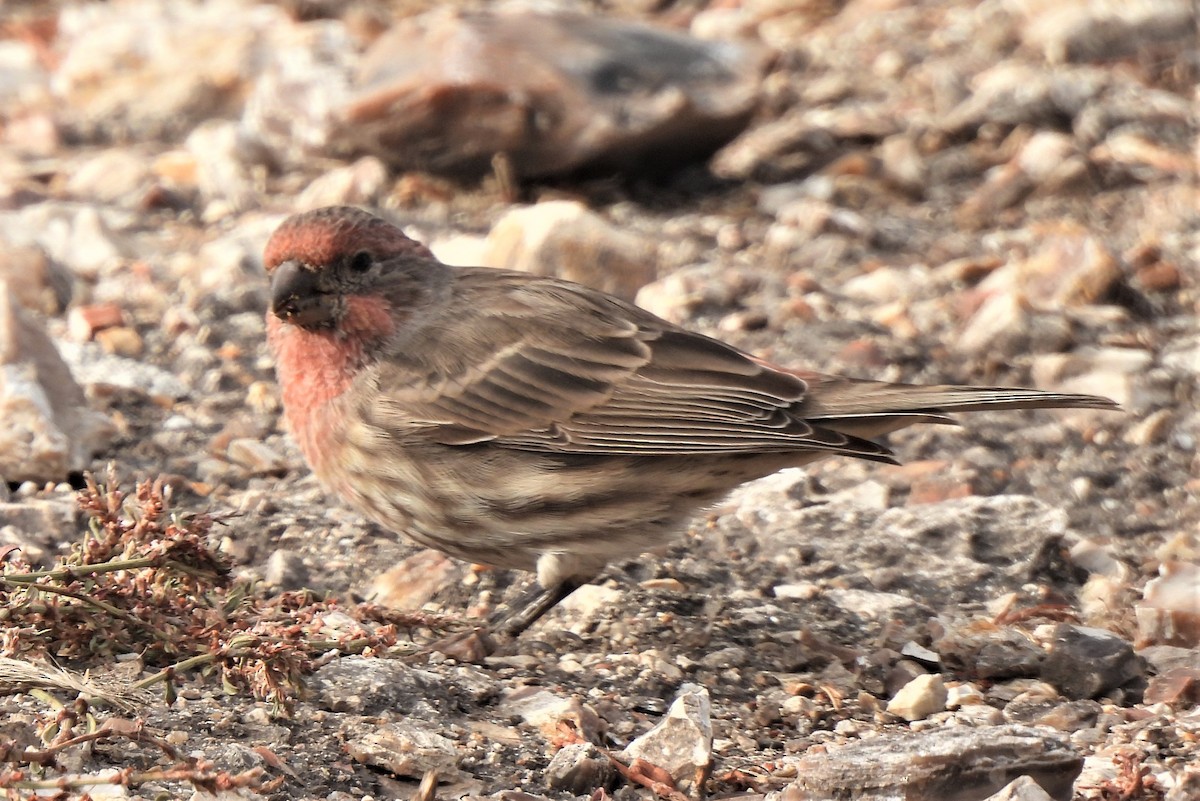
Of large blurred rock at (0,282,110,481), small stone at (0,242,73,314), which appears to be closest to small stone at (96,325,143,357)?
small stone at (0,242,73,314)

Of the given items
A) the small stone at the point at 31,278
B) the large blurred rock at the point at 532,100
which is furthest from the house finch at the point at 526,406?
the large blurred rock at the point at 532,100

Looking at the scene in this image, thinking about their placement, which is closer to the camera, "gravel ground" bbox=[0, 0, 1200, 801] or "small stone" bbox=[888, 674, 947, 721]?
"gravel ground" bbox=[0, 0, 1200, 801]

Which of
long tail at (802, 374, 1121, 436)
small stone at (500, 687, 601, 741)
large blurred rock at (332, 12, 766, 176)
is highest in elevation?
large blurred rock at (332, 12, 766, 176)

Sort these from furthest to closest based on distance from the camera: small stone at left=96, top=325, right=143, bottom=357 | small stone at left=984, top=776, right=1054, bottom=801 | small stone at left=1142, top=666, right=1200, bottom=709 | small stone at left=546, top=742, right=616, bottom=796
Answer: small stone at left=96, top=325, right=143, bottom=357 → small stone at left=1142, top=666, right=1200, bottom=709 → small stone at left=546, top=742, right=616, bottom=796 → small stone at left=984, top=776, right=1054, bottom=801

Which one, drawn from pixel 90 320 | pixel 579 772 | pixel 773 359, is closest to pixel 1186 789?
pixel 579 772

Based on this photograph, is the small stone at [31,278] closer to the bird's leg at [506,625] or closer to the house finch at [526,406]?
the house finch at [526,406]

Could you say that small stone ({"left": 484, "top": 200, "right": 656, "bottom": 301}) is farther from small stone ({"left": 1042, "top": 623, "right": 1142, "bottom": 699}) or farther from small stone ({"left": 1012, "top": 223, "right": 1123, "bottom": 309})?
small stone ({"left": 1042, "top": 623, "right": 1142, "bottom": 699})

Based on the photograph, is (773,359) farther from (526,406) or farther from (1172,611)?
(1172,611)
